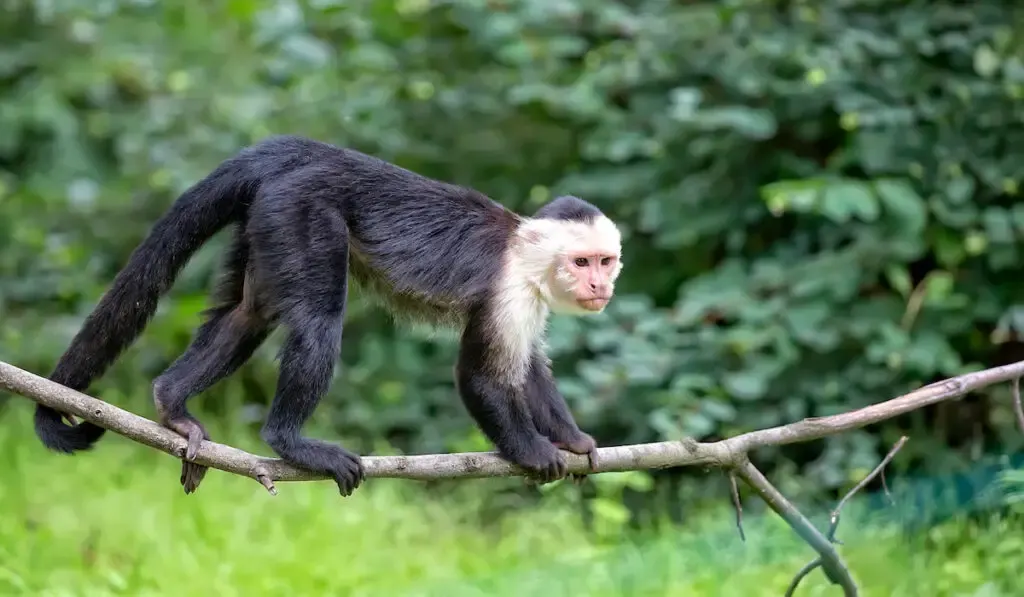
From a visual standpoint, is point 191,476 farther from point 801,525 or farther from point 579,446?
point 801,525

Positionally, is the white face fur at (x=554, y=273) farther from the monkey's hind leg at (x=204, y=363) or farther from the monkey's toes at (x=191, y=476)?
the monkey's toes at (x=191, y=476)

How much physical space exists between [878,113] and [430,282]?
7.84ft

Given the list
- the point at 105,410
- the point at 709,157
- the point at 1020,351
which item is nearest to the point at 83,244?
the point at 709,157

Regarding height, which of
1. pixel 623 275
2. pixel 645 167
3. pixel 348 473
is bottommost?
pixel 623 275

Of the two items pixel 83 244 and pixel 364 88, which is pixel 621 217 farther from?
pixel 83 244

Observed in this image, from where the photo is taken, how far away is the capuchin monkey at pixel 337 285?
3.23 m

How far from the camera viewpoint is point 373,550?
15.8ft

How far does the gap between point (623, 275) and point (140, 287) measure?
3124 millimetres

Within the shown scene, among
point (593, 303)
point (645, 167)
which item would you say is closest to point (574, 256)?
point (593, 303)

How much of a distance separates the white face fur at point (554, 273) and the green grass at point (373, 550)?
1203 millimetres

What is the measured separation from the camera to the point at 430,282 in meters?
3.50

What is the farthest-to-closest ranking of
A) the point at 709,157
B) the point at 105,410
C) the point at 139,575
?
the point at 709,157 → the point at 139,575 → the point at 105,410

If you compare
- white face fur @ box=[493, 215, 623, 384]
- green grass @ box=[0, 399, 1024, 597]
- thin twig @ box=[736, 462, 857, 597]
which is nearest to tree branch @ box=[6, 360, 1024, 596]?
thin twig @ box=[736, 462, 857, 597]

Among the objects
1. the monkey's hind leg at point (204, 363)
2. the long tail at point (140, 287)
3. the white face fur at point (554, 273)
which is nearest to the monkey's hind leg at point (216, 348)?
the monkey's hind leg at point (204, 363)
